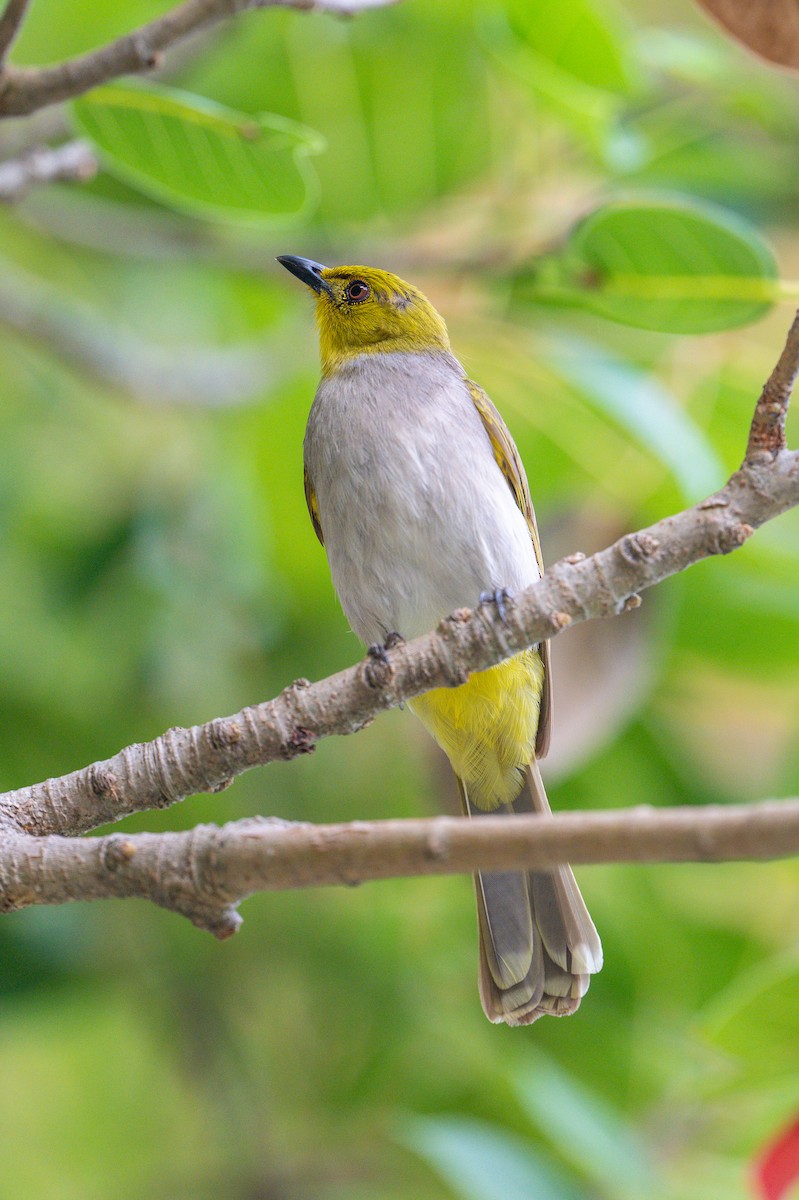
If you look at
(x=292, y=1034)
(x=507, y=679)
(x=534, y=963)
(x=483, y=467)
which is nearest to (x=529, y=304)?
(x=483, y=467)

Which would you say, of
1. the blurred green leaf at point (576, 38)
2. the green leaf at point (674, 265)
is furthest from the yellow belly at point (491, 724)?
the blurred green leaf at point (576, 38)

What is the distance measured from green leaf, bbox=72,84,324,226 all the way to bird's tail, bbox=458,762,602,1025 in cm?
131

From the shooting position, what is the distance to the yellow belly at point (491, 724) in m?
2.22

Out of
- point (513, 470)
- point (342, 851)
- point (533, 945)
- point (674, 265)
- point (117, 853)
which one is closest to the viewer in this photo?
point (342, 851)

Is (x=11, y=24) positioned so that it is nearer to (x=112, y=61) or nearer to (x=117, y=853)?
(x=112, y=61)

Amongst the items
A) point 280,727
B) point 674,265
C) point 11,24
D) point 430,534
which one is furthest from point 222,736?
point 674,265

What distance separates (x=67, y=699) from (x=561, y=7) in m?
1.90

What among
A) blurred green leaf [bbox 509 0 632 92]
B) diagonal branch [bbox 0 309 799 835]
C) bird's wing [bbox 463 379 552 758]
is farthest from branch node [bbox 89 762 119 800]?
blurred green leaf [bbox 509 0 632 92]

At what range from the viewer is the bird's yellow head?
2422 millimetres

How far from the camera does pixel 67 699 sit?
2.74 m

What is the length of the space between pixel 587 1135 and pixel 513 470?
4.34ft

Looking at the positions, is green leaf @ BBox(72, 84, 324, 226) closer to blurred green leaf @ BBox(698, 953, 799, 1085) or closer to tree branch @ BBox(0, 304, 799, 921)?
tree branch @ BBox(0, 304, 799, 921)

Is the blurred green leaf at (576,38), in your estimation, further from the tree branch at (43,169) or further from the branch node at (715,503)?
the branch node at (715,503)

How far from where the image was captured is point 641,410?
2.46 meters
